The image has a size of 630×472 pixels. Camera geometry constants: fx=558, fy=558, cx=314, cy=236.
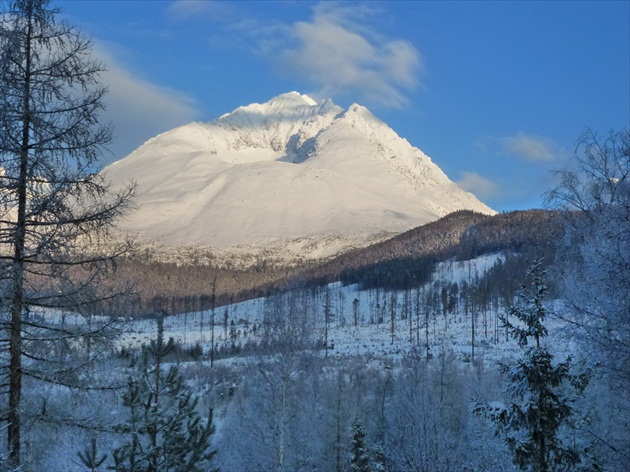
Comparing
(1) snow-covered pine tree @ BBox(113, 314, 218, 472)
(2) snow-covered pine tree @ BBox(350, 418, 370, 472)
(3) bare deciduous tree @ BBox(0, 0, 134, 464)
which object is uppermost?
(3) bare deciduous tree @ BBox(0, 0, 134, 464)

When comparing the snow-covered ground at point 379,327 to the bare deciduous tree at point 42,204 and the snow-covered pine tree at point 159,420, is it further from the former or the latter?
the snow-covered pine tree at point 159,420

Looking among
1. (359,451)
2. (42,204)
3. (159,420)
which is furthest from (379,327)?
(42,204)

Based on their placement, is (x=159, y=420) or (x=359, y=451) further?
(x=359, y=451)

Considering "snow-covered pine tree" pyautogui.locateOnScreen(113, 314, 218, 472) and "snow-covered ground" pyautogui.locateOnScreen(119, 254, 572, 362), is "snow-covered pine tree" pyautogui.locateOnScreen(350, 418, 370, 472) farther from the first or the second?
"snow-covered pine tree" pyautogui.locateOnScreen(113, 314, 218, 472)

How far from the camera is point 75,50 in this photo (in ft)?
27.8

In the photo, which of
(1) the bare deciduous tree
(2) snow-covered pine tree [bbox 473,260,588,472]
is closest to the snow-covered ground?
(1) the bare deciduous tree

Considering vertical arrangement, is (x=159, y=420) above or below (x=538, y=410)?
below

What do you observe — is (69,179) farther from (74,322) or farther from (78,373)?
(78,373)

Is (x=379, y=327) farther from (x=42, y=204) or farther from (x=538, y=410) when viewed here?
(x=42, y=204)

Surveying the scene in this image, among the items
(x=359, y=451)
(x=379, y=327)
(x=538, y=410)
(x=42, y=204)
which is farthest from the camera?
(x=379, y=327)

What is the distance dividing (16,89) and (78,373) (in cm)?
414

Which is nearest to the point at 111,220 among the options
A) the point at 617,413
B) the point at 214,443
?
the point at 617,413

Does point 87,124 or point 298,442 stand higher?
point 87,124

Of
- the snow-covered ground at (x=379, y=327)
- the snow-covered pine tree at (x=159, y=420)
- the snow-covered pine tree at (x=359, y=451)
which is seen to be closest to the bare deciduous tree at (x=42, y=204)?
the snow-covered ground at (x=379, y=327)
